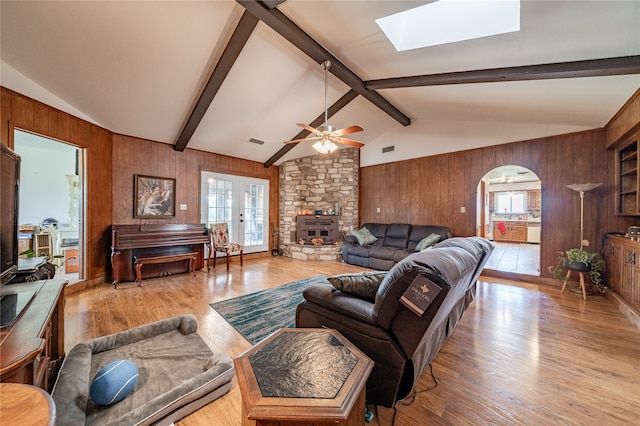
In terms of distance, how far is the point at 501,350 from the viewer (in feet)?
6.87

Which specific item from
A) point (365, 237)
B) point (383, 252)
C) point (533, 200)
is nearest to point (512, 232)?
point (533, 200)

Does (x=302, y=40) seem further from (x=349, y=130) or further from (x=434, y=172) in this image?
(x=434, y=172)

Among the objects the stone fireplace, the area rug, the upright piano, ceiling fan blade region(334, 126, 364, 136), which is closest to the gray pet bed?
the area rug

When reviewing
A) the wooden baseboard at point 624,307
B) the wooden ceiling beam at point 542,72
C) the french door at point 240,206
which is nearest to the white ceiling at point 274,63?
the wooden ceiling beam at point 542,72

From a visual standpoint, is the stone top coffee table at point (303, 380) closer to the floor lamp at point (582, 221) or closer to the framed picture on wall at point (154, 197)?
the floor lamp at point (582, 221)

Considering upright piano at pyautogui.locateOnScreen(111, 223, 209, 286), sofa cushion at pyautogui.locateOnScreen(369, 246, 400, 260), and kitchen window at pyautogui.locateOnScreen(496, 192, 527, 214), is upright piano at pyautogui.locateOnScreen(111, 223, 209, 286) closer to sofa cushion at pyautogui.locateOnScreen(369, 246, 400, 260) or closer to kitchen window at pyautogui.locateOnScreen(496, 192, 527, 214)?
sofa cushion at pyautogui.locateOnScreen(369, 246, 400, 260)

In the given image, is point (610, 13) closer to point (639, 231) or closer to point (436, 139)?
point (639, 231)

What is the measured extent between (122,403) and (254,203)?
515cm

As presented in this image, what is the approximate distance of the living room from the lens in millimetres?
2682

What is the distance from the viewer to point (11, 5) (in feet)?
6.91

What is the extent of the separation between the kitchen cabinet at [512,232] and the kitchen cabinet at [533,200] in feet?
3.74

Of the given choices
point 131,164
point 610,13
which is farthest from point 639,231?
point 131,164

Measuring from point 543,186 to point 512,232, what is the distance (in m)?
5.85

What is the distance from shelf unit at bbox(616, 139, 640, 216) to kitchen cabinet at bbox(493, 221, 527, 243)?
5.99 metres
